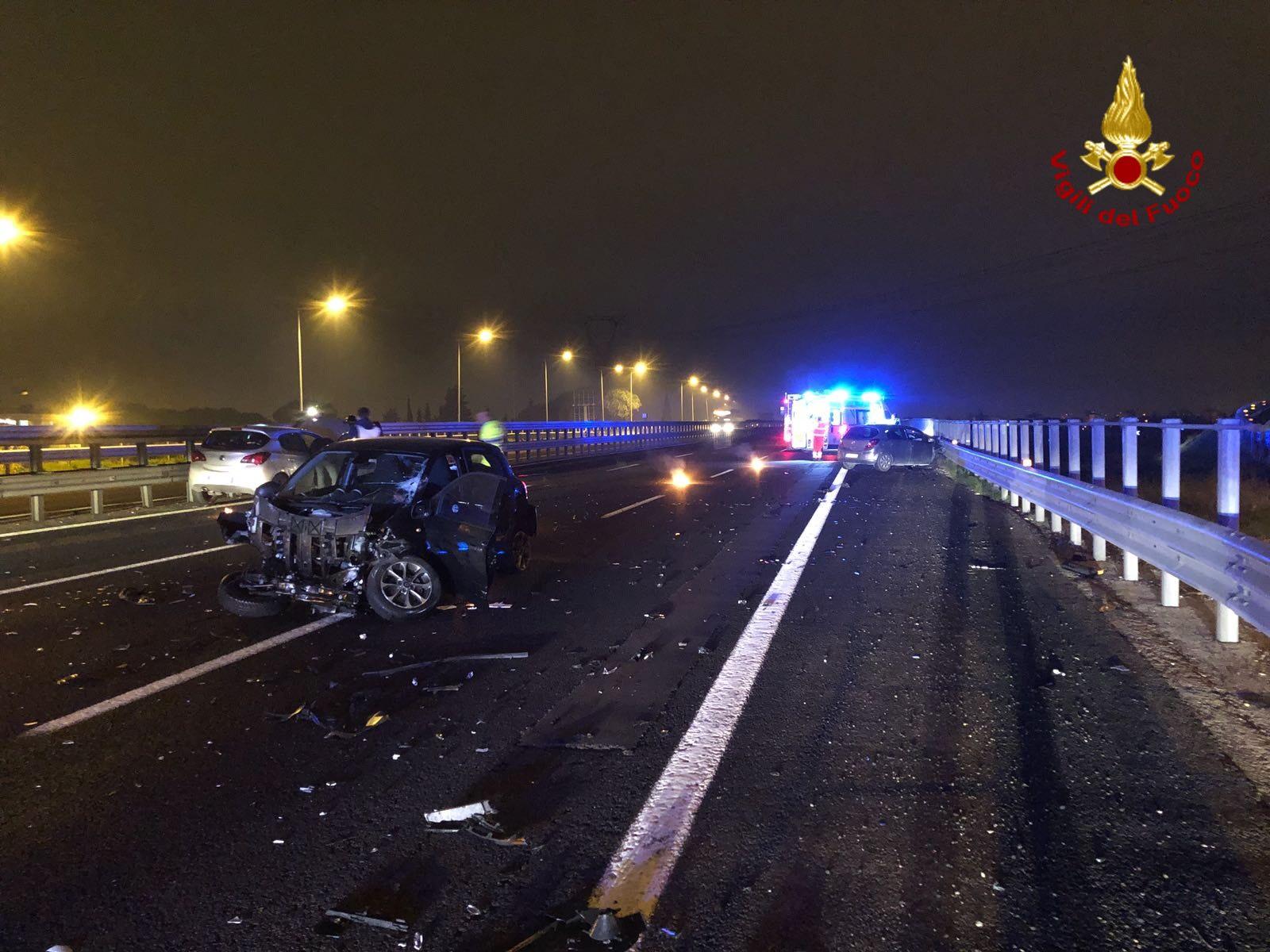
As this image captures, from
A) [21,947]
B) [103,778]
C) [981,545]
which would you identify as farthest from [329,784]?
[981,545]

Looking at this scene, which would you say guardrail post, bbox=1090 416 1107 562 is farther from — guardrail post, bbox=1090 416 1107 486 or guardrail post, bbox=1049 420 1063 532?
guardrail post, bbox=1049 420 1063 532

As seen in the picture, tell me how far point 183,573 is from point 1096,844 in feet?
30.6

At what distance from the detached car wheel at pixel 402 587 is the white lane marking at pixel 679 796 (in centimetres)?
270


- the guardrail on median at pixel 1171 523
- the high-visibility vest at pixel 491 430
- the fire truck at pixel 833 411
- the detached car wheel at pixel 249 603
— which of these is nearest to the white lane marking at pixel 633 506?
the high-visibility vest at pixel 491 430

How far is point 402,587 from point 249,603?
4.30ft

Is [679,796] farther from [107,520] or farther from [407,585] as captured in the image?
[107,520]

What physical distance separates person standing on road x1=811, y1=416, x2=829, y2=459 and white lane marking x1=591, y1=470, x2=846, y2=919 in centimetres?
3102

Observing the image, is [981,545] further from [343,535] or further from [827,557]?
[343,535]

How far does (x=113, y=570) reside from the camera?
33.7 ft

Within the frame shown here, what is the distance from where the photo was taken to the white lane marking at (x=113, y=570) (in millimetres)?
9266

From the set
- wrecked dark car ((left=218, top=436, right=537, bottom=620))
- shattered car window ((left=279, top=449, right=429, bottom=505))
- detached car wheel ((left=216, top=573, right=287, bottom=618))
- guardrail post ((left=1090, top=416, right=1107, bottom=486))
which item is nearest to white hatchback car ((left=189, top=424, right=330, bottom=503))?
shattered car window ((left=279, top=449, right=429, bottom=505))

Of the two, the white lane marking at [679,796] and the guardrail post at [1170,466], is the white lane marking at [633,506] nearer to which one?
the white lane marking at [679,796]

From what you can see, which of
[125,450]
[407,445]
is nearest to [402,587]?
[407,445]

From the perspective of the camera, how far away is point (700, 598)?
875cm
